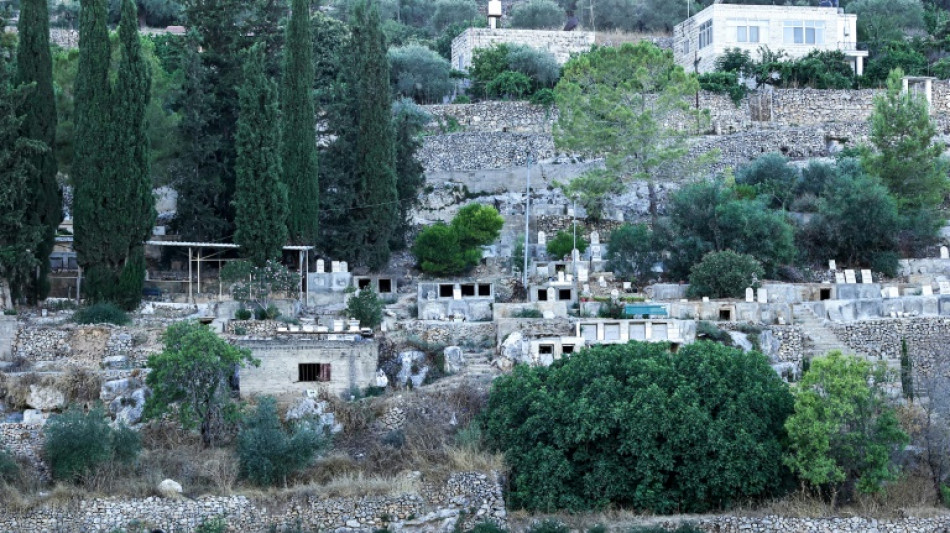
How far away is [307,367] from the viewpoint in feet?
120

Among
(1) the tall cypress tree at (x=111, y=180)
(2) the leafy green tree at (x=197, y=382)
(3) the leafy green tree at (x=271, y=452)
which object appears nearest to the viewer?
(3) the leafy green tree at (x=271, y=452)

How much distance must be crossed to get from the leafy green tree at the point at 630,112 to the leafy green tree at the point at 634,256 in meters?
3.34

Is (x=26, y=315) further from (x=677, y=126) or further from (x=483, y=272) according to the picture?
(x=677, y=126)

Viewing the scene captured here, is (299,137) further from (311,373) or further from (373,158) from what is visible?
(311,373)

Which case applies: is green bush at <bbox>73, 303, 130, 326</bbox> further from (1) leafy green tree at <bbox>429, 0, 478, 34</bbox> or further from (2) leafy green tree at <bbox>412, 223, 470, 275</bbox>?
(1) leafy green tree at <bbox>429, 0, 478, 34</bbox>

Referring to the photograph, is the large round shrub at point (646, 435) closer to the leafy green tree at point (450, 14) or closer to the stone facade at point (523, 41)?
the stone facade at point (523, 41)

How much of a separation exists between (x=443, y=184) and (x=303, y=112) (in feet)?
29.7

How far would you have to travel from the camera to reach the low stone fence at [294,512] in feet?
104

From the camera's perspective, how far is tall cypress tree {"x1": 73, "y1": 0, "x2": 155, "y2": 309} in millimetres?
39906

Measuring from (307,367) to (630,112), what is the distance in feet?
48.8

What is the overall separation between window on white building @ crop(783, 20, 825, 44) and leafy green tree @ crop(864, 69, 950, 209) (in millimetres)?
10730

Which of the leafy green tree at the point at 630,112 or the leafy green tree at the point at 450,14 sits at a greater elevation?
the leafy green tree at the point at 450,14

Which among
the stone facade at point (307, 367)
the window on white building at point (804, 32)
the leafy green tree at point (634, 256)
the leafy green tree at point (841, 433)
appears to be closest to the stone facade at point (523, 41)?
the window on white building at point (804, 32)

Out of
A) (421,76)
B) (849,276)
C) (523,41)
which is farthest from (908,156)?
(523,41)
